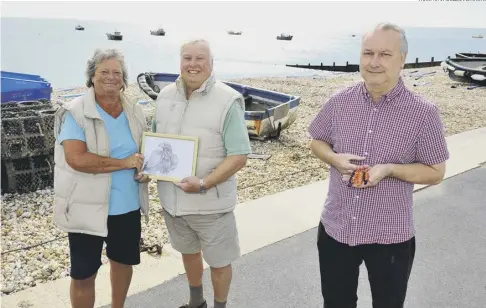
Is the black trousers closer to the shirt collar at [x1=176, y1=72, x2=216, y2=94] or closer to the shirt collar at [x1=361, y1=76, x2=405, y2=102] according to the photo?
the shirt collar at [x1=361, y1=76, x2=405, y2=102]

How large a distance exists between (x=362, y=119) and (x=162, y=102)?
142 centimetres

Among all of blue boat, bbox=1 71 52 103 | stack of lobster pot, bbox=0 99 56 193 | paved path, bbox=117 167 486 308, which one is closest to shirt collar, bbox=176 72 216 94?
paved path, bbox=117 167 486 308

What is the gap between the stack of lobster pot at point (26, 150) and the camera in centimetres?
652

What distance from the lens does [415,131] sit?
2348mm

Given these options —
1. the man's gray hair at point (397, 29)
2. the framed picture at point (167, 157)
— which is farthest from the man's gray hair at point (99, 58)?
the man's gray hair at point (397, 29)

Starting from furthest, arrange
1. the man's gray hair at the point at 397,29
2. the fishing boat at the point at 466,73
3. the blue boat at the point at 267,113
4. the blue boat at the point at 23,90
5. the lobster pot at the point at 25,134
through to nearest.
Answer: the fishing boat at the point at 466,73, the blue boat at the point at 267,113, the blue boat at the point at 23,90, the lobster pot at the point at 25,134, the man's gray hair at the point at 397,29

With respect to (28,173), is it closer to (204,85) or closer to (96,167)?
(96,167)

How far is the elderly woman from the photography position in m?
2.83

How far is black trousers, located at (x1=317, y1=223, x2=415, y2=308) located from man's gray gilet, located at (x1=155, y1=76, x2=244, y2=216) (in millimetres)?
794

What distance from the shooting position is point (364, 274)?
431 centimetres

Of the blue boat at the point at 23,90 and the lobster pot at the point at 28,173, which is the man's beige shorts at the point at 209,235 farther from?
the blue boat at the point at 23,90

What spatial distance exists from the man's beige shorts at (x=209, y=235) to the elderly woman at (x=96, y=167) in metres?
0.36

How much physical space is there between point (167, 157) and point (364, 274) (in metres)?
2.45

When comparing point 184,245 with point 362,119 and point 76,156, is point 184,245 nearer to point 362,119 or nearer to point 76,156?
point 76,156
